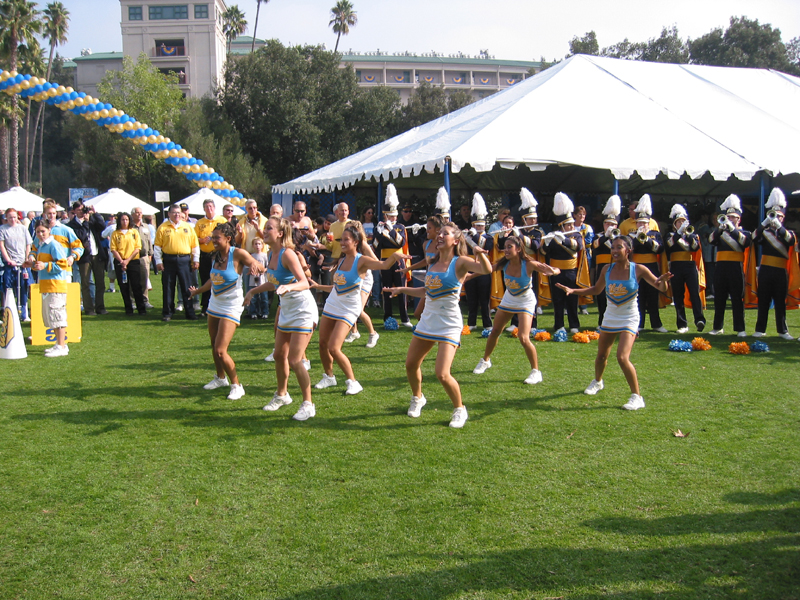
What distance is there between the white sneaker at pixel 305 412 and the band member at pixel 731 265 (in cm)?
725

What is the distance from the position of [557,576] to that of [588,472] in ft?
4.88

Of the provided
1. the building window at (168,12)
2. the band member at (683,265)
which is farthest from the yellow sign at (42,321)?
the building window at (168,12)

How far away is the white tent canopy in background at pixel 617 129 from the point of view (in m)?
12.0

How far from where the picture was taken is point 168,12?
55250 millimetres

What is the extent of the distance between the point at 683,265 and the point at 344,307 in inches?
262

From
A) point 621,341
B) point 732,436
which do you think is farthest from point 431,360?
point 732,436

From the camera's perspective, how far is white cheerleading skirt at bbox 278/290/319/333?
5805 mm

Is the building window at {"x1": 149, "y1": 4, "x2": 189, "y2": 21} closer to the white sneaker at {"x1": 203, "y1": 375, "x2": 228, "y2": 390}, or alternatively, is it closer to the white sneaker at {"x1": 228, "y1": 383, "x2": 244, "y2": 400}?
the white sneaker at {"x1": 203, "y1": 375, "x2": 228, "y2": 390}

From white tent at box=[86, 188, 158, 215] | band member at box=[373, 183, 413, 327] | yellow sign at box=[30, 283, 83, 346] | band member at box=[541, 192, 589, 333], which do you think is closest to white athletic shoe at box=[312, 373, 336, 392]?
band member at box=[373, 183, 413, 327]

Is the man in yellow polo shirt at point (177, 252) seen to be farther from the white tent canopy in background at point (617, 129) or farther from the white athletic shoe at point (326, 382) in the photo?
the white athletic shoe at point (326, 382)

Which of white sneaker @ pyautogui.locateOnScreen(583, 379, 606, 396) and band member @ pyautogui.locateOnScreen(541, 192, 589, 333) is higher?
band member @ pyautogui.locateOnScreen(541, 192, 589, 333)

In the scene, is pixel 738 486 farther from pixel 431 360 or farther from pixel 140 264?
pixel 140 264

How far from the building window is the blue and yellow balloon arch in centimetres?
4416

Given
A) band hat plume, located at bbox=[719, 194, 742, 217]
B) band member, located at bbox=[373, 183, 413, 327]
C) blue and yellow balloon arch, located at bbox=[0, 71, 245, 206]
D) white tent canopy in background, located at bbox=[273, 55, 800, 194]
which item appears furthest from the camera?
blue and yellow balloon arch, located at bbox=[0, 71, 245, 206]
